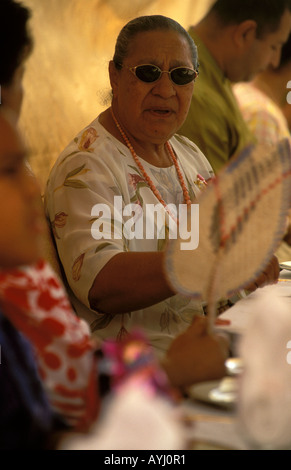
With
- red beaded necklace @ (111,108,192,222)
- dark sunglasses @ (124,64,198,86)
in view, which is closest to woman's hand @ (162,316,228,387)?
red beaded necklace @ (111,108,192,222)

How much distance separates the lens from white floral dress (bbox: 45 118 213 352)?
48.1 inches

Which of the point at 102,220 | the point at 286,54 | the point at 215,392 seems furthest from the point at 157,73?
the point at 286,54

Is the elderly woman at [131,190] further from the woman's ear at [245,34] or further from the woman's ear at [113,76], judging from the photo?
the woman's ear at [245,34]

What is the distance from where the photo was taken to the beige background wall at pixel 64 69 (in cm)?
197

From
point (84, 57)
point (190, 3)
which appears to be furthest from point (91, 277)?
point (190, 3)

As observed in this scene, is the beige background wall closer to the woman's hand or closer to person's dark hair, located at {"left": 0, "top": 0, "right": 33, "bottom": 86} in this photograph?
person's dark hair, located at {"left": 0, "top": 0, "right": 33, "bottom": 86}

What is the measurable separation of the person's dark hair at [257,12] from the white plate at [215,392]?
172 cm

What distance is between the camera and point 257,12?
2.19m

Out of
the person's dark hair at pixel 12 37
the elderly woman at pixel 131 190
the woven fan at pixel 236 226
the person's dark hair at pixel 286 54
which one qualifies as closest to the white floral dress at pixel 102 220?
the elderly woman at pixel 131 190

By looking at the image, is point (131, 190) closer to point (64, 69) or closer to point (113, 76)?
point (113, 76)

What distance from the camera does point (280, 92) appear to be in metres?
3.12

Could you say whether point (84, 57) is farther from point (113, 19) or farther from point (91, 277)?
point (91, 277)
